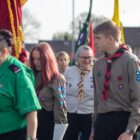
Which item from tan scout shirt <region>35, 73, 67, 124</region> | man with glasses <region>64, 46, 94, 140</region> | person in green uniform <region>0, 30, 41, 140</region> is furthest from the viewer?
man with glasses <region>64, 46, 94, 140</region>

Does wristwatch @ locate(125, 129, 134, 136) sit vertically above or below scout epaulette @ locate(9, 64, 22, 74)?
below

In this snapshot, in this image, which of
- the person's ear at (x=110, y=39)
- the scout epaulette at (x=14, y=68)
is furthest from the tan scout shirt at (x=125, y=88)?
the scout epaulette at (x=14, y=68)

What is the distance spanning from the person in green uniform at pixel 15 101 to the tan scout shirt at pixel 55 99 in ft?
4.18

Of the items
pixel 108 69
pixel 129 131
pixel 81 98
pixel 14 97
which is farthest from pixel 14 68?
pixel 81 98

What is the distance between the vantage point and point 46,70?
4.50 m

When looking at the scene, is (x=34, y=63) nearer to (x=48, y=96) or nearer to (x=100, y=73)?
(x=48, y=96)

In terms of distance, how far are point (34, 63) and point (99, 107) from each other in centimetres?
106

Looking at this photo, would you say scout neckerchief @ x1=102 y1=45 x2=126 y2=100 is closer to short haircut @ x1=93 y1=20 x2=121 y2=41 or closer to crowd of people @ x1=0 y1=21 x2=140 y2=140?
crowd of people @ x1=0 y1=21 x2=140 y2=140

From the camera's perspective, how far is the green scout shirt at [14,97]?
3.14 metres

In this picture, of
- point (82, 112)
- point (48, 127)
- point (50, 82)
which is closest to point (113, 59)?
point (50, 82)

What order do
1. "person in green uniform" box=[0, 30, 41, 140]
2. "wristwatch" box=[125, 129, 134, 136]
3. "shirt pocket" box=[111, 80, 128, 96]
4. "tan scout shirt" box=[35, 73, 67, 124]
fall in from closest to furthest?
"person in green uniform" box=[0, 30, 41, 140] → "wristwatch" box=[125, 129, 134, 136] → "shirt pocket" box=[111, 80, 128, 96] → "tan scout shirt" box=[35, 73, 67, 124]

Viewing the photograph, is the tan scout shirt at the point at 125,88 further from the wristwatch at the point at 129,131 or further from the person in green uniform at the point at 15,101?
the person in green uniform at the point at 15,101

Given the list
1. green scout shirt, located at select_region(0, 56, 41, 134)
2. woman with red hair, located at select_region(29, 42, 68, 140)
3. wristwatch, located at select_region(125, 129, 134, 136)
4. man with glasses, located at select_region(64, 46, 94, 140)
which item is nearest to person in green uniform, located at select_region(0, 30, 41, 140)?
green scout shirt, located at select_region(0, 56, 41, 134)

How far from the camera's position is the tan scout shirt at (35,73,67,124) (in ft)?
14.8
